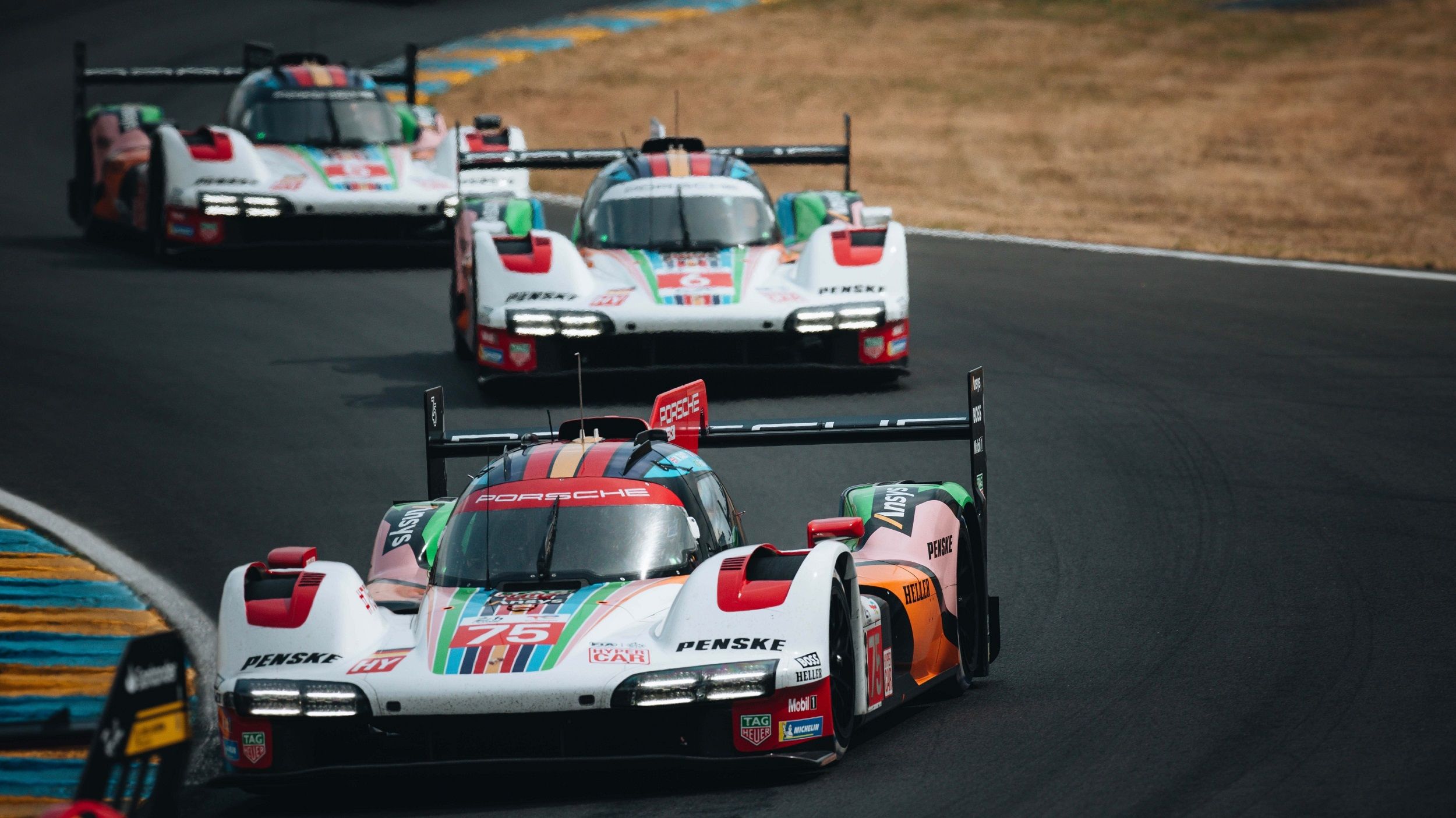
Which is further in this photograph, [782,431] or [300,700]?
[782,431]

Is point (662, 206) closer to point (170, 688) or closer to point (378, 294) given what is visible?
point (378, 294)

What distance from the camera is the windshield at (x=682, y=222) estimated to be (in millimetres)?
14805

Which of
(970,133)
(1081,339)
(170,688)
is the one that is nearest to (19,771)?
(170,688)

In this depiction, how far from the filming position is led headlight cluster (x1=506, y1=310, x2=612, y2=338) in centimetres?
1372

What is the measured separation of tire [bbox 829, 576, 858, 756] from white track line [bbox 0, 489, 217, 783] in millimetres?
2425

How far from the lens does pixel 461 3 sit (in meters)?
38.9

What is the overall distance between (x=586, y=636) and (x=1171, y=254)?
1489 centimetres

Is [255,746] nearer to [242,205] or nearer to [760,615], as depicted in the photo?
[760,615]

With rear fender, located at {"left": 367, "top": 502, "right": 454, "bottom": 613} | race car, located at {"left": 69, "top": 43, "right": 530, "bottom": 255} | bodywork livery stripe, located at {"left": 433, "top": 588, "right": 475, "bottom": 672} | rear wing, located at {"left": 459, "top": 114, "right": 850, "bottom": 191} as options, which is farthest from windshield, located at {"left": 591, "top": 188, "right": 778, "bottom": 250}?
bodywork livery stripe, located at {"left": 433, "top": 588, "right": 475, "bottom": 672}

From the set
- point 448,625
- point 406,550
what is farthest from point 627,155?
point 448,625

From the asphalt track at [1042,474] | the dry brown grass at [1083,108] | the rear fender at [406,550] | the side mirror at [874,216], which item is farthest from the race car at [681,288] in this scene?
the dry brown grass at [1083,108]

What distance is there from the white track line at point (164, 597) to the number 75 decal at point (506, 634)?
1.35 metres

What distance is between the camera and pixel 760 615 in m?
7.08

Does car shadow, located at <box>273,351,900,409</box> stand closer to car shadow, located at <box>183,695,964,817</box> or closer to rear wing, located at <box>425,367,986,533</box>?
rear wing, located at <box>425,367,986,533</box>
